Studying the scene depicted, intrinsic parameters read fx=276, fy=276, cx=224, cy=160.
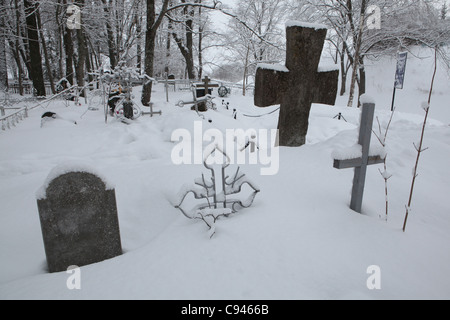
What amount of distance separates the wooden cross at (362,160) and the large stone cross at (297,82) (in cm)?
208

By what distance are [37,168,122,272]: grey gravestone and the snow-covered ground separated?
8.1 inches

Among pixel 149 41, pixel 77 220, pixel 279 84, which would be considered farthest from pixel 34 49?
pixel 77 220

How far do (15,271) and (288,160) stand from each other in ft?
11.9

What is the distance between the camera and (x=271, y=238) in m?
2.45

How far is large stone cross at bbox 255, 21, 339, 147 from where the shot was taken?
456 cm

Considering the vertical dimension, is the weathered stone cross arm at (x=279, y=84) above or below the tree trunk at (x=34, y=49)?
below

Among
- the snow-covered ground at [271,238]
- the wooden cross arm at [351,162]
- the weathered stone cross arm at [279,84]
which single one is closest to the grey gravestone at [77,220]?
the snow-covered ground at [271,238]

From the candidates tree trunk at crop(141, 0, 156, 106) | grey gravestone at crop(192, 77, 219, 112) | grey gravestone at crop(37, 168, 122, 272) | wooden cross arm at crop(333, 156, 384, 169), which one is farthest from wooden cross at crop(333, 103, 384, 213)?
tree trunk at crop(141, 0, 156, 106)

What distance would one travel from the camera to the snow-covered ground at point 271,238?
1.95 metres

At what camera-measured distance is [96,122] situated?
364 inches

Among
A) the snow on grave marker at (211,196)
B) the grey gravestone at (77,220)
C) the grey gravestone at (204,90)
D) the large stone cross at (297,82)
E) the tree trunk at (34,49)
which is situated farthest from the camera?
the tree trunk at (34,49)

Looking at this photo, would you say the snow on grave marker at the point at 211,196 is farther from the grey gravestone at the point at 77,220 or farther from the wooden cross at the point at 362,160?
the wooden cross at the point at 362,160

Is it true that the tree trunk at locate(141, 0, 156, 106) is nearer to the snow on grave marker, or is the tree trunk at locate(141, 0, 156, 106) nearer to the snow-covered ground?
the snow-covered ground

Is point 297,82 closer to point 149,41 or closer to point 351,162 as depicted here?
point 351,162
